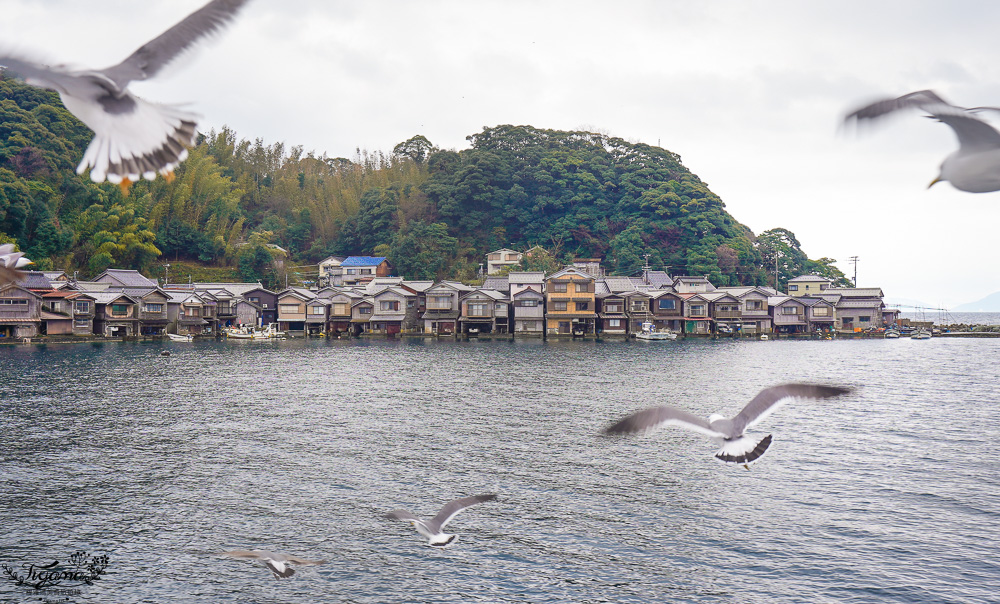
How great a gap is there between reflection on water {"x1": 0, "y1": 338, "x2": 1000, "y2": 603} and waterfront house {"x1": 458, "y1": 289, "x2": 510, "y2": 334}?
2476cm

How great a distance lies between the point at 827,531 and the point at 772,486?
9.08 feet

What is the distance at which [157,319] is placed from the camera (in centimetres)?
4916

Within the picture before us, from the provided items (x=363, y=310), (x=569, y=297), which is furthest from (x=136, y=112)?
(x=363, y=310)

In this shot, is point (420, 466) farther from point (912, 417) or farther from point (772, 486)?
point (912, 417)

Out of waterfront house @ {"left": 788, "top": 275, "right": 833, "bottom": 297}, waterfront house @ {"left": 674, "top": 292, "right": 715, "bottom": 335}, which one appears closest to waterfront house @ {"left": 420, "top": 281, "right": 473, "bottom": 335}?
waterfront house @ {"left": 674, "top": 292, "right": 715, "bottom": 335}

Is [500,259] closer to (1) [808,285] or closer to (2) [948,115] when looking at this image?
(1) [808,285]

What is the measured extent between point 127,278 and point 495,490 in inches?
1870

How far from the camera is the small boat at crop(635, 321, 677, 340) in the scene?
52375 millimetres

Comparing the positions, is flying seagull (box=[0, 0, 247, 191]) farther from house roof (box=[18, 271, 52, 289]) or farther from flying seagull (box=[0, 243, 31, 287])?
house roof (box=[18, 271, 52, 289])

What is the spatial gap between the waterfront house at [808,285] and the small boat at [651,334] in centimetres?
1613

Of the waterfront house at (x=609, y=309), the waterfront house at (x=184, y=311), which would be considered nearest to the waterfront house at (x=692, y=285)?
the waterfront house at (x=609, y=309)

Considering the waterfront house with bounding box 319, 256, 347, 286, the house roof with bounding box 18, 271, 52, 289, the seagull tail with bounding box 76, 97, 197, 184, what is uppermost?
the waterfront house with bounding box 319, 256, 347, 286

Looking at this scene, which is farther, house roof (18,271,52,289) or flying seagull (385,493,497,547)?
house roof (18,271,52,289)

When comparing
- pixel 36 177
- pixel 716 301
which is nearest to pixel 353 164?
pixel 36 177
